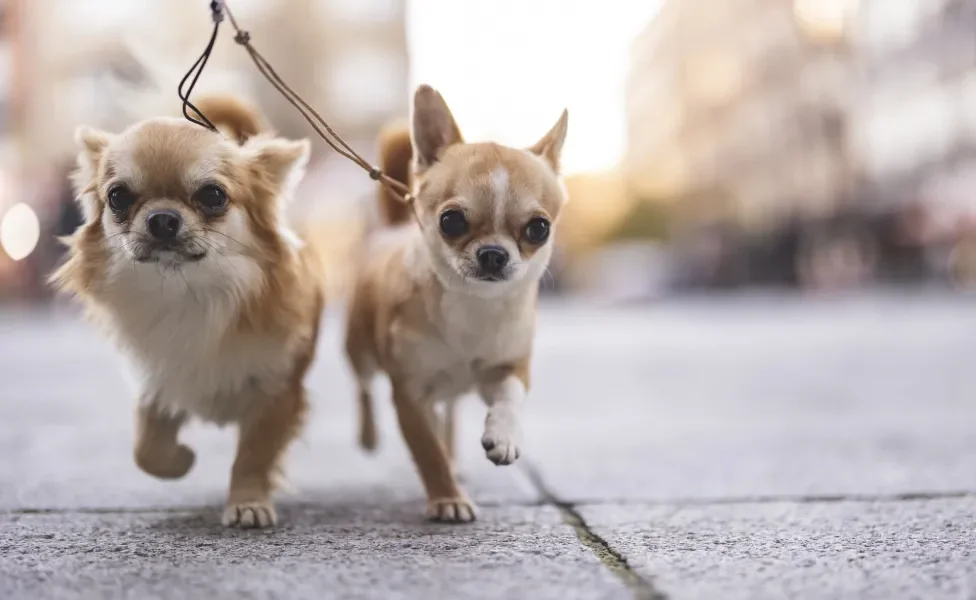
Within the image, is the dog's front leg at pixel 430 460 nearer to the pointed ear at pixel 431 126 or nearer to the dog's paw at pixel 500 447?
the dog's paw at pixel 500 447

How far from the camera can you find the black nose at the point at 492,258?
6.36ft

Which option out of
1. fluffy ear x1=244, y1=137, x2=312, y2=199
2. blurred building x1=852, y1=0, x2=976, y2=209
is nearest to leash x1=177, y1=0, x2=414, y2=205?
fluffy ear x1=244, y1=137, x2=312, y2=199

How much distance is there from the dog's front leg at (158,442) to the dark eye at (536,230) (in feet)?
3.07

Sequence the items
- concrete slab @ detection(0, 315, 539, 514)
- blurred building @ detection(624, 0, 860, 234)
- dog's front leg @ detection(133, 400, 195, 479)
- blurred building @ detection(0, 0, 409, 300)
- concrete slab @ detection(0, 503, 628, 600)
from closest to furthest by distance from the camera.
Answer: concrete slab @ detection(0, 503, 628, 600), dog's front leg @ detection(133, 400, 195, 479), concrete slab @ detection(0, 315, 539, 514), blurred building @ detection(0, 0, 409, 300), blurred building @ detection(624, 0, 860, 234)

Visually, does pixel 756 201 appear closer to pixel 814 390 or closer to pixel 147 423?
pixel 814 390

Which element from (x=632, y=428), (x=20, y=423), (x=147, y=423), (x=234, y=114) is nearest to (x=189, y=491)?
(x=147, y=423)

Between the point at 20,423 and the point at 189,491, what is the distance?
167 centimetres

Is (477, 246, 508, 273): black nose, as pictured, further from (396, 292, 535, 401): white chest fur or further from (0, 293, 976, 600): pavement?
(0, 293, 976, 600): pavement

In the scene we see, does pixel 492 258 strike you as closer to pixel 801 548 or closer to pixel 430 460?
pixel 430 460

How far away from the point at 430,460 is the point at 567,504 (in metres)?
0.37

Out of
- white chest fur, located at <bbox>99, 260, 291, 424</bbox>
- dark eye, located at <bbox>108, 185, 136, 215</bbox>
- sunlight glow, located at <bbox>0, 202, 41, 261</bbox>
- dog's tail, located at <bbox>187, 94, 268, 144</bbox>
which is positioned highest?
sunlight glow, located at <bbox>0, 202, 41, 261</bbox>

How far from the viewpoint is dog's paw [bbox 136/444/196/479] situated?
2.19 m

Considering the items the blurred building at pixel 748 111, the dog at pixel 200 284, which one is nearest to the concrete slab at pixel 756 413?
the dog at pixel 200 284

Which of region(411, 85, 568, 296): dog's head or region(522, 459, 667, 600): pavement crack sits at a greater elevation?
region(411, 85, 568, 296): dog's head
